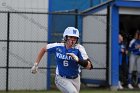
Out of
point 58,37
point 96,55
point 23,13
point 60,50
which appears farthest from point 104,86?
point 60,50

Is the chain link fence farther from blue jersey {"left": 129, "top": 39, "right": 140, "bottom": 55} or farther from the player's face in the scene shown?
the player's face

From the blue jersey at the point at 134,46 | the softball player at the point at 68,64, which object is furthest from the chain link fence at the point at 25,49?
the softball player at the point at 68,64

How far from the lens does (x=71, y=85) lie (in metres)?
9.42

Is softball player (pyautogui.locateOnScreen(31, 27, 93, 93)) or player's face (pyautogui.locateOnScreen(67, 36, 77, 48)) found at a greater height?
player's face (pyautogui.locateOnScreen(67, 36, 77, 48))

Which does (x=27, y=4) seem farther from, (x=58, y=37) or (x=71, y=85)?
(x=71, y=85)

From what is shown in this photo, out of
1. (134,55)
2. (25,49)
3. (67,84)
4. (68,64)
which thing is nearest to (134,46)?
(134,55)

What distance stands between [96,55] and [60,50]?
898 cm

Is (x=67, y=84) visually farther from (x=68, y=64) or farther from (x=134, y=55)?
(x=134, y=55)

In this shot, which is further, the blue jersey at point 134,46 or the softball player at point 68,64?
the blue jersey at point 134,46

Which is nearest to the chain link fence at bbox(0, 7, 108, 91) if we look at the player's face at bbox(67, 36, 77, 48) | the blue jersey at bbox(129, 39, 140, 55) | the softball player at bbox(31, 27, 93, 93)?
the blue jersey at bbox(129, 39, 140, 55)

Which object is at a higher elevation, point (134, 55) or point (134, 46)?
point (134, 46)

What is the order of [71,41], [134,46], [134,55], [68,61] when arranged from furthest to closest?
[134,55]
[134,46]
[68,61]
[71,41]

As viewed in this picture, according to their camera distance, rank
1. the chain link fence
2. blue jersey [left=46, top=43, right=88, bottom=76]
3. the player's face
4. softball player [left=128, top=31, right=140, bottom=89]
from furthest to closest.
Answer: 1. softball player [left=128, top=31, right=140, bottom=89]
2. the chain link fence
3. blue jersey [left=46, top=43, right=88, bottom=76]
4. the player's face

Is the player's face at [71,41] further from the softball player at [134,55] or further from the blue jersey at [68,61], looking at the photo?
the softball player at [134,55]
